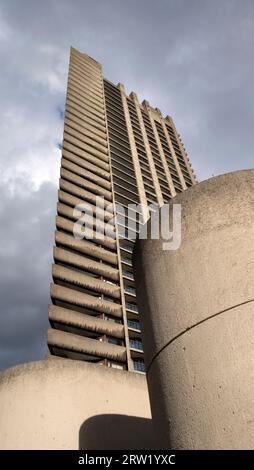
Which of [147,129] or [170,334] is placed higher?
[147,129]

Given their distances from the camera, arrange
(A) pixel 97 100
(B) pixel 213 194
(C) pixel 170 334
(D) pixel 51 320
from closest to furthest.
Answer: (C) pixel 170 334 → (B) pixel 213 194 → (D) pixel 51 320 → (A) pixel 97 100

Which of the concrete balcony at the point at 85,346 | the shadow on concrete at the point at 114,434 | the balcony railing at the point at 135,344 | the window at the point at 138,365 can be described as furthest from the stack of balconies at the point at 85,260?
the shadow on concrete at the point at 114,434

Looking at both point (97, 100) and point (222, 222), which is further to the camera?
point (97, 100)

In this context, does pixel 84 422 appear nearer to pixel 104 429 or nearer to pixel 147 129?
pixel 104 429

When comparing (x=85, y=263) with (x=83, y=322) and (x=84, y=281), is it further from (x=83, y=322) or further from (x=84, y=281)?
(x=83, y=322)

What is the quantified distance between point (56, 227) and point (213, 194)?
33.0 m

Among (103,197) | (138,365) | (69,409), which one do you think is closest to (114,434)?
(69,409)

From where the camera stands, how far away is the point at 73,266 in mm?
34219

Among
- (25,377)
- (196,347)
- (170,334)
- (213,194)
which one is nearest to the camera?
(196,347)

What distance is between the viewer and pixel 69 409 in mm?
8180

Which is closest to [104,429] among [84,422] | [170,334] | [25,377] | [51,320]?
[84,422]

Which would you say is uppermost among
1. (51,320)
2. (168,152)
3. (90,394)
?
(168,152)

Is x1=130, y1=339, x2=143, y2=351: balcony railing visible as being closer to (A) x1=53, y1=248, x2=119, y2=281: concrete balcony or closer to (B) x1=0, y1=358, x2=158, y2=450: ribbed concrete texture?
(A) x1=53, y1=248, x2=119, y2=281: concrete balcony

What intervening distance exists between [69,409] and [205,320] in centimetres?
588
